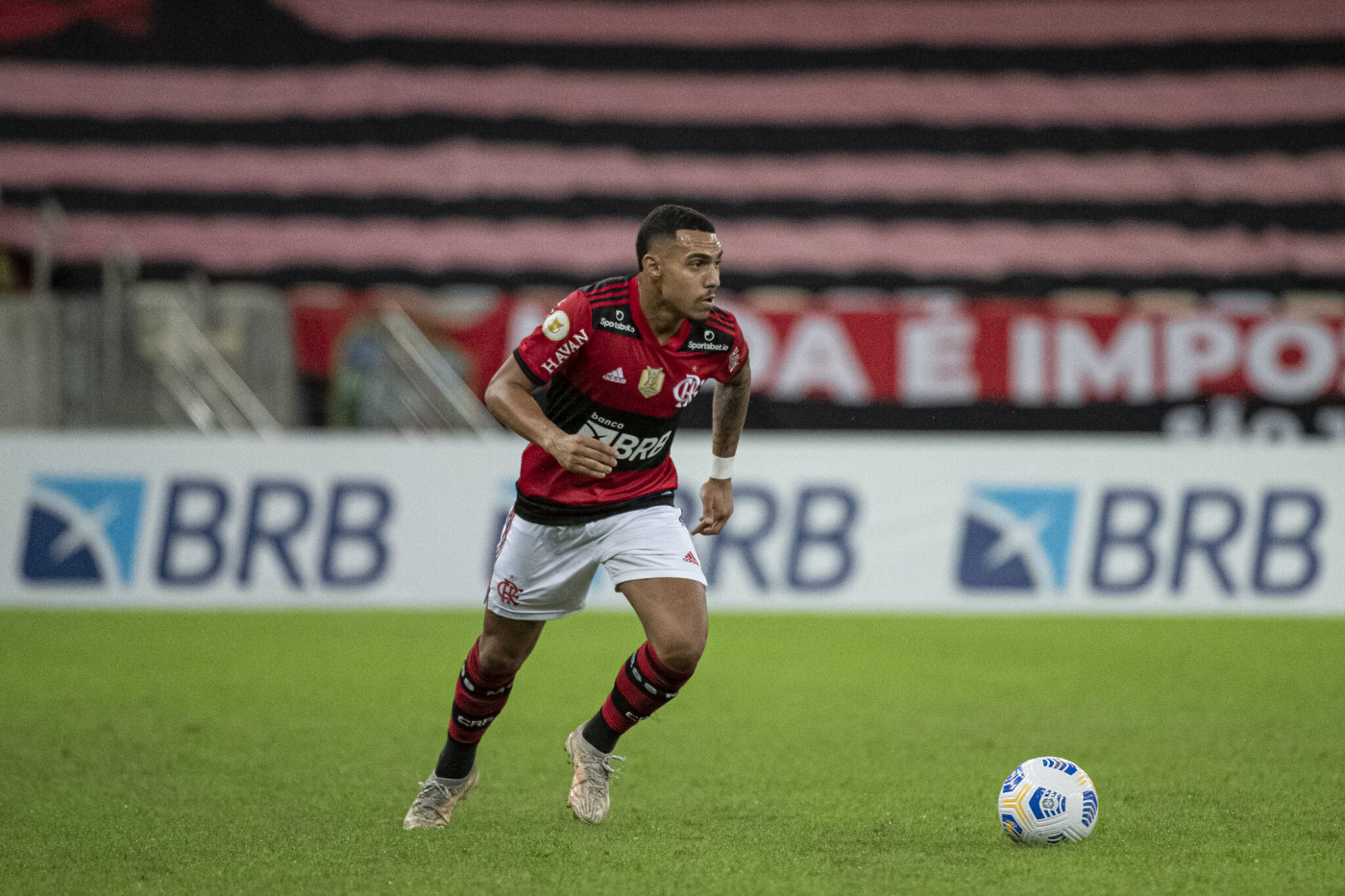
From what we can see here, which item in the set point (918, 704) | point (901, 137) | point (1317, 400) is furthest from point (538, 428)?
point (901, 137)

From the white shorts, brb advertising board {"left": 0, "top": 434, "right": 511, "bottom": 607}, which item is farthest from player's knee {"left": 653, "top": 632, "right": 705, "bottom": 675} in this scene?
brb advertising board {"left": 0, "top": 434, "right": 511, "bottom": 607}

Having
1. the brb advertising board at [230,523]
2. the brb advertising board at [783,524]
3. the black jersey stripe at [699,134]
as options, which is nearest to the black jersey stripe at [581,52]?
the black jersey stripe at [699,134]

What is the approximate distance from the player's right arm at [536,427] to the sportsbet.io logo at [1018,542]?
22.3ft

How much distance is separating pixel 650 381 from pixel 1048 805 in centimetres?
170

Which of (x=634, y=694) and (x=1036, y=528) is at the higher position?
(x=634, y=694)

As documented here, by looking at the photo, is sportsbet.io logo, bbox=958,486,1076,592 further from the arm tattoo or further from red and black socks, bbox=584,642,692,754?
red and black socks, bbox=584,642,692,754

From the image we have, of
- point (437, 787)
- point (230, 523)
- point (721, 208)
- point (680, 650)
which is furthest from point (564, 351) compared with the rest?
point (721, 208)

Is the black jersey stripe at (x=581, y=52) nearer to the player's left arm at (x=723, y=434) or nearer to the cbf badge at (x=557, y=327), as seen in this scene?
the player's left arm at (x=723, y=434)

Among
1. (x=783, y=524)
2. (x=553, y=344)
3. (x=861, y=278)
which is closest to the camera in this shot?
(x=553, y=344)

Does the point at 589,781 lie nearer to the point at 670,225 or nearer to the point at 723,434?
the point at 723,434

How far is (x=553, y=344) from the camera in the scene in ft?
14.5

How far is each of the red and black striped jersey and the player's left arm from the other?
20 centimetres

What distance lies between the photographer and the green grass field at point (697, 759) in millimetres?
4016

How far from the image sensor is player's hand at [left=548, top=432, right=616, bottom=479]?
422cm
